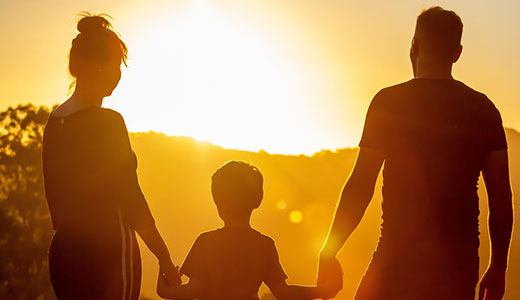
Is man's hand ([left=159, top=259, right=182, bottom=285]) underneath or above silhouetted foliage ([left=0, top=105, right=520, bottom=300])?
underneath

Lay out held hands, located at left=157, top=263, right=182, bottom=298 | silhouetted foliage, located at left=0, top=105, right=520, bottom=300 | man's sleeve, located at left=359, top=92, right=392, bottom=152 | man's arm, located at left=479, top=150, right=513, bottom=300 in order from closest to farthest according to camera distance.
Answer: man's sleeve, located at left=359, top=92, right=392, bottom=152, man's arm, located at left=479, top=150, right=513, bottom=300, held hands, located at left=157, top=263, right=182, bottom=298, silhouetted foliage, located at left=0, top=105, right=520, bottom=300

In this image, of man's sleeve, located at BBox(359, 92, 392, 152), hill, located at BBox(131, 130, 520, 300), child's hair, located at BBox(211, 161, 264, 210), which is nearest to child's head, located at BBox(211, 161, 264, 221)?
child's hair, located at BBox(211, 161, 264, 210)

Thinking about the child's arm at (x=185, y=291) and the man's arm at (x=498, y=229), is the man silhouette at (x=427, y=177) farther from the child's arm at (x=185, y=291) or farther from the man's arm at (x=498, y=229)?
the child's arm at (x=185, y=291)

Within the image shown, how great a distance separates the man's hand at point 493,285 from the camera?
472 centimetres

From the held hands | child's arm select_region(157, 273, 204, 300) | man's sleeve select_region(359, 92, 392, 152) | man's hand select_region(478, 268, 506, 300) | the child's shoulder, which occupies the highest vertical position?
man's sleeve select_region(359, 92, 392, 152)

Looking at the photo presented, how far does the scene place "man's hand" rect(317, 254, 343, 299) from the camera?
14.7 ft

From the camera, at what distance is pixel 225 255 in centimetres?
482

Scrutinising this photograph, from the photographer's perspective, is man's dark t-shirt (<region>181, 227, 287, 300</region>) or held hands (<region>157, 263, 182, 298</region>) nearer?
man's dark t-shirt (<region>181, 227, 287, 300</region>)

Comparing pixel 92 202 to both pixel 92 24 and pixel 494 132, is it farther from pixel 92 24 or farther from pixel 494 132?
pixel 494 132

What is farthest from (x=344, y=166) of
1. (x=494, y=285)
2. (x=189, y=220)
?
(x=494, y=285)

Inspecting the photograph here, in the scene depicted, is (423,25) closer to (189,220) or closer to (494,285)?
(494,285)

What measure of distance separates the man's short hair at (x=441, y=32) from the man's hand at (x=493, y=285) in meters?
1.34

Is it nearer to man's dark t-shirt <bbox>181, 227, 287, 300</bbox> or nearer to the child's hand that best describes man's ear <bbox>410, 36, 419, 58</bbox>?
man's dark t-shirt <bbox>181, 227, 287, 300</bbox>

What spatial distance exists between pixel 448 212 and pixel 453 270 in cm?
33
